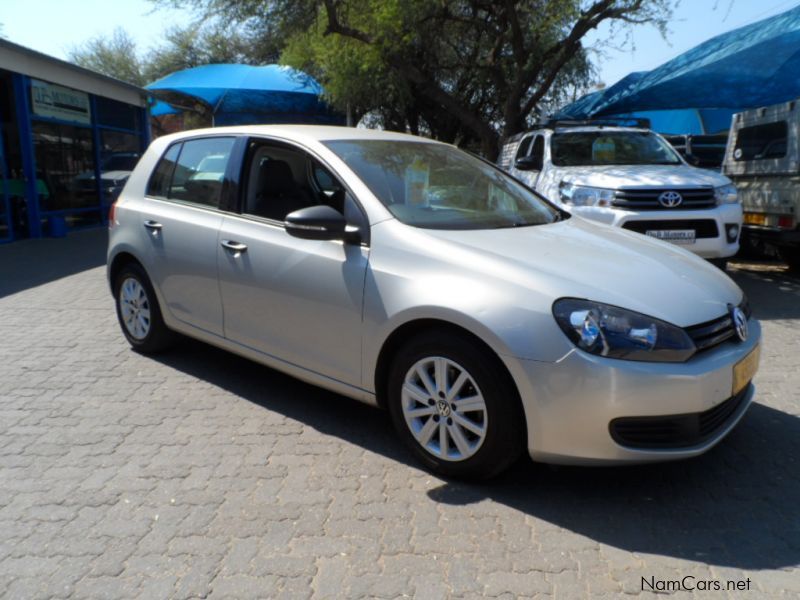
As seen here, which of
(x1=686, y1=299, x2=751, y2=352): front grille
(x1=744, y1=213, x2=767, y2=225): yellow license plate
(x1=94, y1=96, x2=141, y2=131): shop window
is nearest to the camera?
(x1=686, y1=299, x2=751, y2=352): front grille

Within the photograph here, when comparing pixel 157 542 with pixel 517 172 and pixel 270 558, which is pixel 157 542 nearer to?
pixel 270 558

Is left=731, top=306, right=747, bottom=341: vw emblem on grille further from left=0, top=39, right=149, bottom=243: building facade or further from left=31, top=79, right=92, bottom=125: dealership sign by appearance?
left=31, top=79, right=92, bottom=125: dealership sign

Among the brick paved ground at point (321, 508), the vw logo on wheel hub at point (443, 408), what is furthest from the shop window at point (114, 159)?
the vw logo on wheel hub at point (443, 408)

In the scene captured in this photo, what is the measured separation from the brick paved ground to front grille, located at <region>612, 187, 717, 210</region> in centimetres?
285

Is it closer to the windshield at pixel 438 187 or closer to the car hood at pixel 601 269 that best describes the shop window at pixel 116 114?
the windshield at pixel 438 187

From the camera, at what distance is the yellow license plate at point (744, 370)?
123 inches

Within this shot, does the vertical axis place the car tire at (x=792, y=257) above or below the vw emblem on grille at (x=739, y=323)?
below

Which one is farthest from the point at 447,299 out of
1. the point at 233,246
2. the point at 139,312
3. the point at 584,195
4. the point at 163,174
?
the point at 584,195

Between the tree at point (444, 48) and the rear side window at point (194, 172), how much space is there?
8.92m

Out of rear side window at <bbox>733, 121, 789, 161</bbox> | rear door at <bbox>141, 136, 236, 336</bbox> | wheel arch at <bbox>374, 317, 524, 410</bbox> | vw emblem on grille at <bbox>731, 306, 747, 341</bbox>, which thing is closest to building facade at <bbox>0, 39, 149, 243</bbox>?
rear door at <bbox>141, 136, 236, 336</bbox>

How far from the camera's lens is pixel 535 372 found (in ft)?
9.45

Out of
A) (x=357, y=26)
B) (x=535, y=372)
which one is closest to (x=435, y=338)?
(x=535, y=372)

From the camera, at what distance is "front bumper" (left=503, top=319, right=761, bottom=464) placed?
9.21 ft

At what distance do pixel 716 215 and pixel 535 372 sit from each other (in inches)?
205
